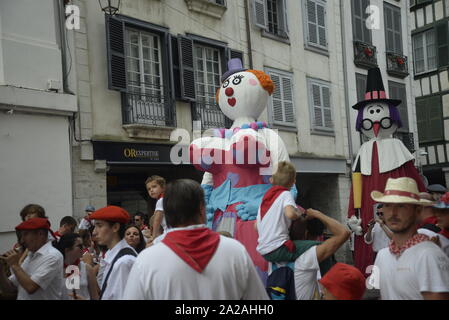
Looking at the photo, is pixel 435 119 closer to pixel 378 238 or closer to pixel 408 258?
pixel 378 238

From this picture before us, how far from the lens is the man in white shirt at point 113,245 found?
351cm

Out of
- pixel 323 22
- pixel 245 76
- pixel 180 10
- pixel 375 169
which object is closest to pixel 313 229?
pixel 245 76

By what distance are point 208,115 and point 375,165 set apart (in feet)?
Result: 17.2

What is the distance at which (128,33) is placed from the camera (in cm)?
1080

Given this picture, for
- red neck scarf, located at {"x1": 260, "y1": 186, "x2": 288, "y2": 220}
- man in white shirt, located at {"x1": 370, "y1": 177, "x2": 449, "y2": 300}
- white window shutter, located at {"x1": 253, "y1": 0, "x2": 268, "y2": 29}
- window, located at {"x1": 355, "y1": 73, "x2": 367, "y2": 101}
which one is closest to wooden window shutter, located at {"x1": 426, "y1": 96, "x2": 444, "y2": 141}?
A: window, located at {"x1": 355, "y1": 73, "x2": 367, "y2": 101}

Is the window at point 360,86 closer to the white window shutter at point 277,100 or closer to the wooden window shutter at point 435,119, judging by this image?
the white window shutter at point 277,100

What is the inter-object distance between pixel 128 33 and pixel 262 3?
4400 millimetres

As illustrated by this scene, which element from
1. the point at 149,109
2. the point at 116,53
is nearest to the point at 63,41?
the point at 116,53

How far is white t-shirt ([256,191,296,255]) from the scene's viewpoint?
13.1 feet

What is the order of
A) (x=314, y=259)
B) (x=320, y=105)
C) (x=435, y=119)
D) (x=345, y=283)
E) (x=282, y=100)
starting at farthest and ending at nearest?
1. (x=435, y=119)
2. (x=320, y=105)
3. (x=282, y=100)
4. (x=314, y=259)
5. (x=345, y=283)

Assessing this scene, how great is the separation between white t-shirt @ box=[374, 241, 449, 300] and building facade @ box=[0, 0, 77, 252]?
263 inches

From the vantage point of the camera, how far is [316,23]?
51.1ft
